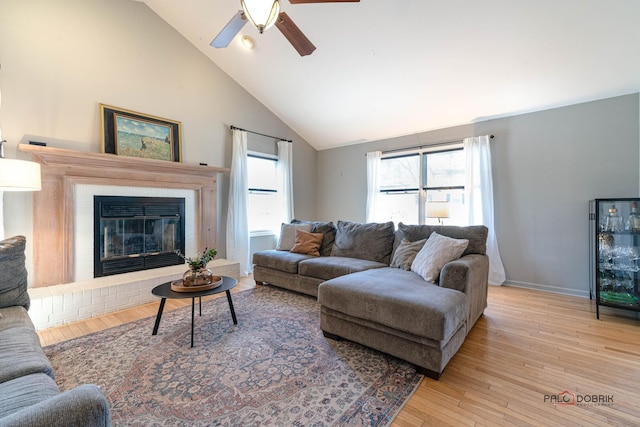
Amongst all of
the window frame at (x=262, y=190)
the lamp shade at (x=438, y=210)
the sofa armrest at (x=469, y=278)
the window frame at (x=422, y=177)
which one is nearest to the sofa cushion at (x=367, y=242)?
the lamp shade at (x=438, y=210)

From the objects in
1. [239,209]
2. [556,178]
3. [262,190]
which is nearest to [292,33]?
[239,209]

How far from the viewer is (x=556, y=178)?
138 inches

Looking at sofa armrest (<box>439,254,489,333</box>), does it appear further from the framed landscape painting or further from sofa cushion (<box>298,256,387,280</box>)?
the framed landscape painting

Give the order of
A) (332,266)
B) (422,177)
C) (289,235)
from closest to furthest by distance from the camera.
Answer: (332,266)
(289,235)
(422,177)

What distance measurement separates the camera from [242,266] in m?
4.50

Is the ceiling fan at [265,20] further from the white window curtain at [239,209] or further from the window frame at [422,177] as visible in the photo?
the window frame at [422,177]

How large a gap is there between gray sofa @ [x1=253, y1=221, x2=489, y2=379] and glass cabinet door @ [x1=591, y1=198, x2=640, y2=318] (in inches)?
49.7

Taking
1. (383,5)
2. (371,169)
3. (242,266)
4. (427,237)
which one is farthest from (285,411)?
(371,169)

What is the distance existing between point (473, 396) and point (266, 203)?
4.18m

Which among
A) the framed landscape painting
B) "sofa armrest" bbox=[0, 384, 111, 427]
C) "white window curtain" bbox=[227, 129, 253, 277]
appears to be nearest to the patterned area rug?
"sofa armrest" bbox=[0, 384, 111, 427]

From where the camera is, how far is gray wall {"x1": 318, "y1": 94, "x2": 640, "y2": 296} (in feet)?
10.3

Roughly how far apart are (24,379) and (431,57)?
4.13 m

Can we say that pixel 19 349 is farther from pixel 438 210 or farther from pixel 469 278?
pixel 438 210

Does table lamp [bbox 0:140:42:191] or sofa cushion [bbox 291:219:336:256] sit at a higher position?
table lamp [bbox 0:140:42:191]
